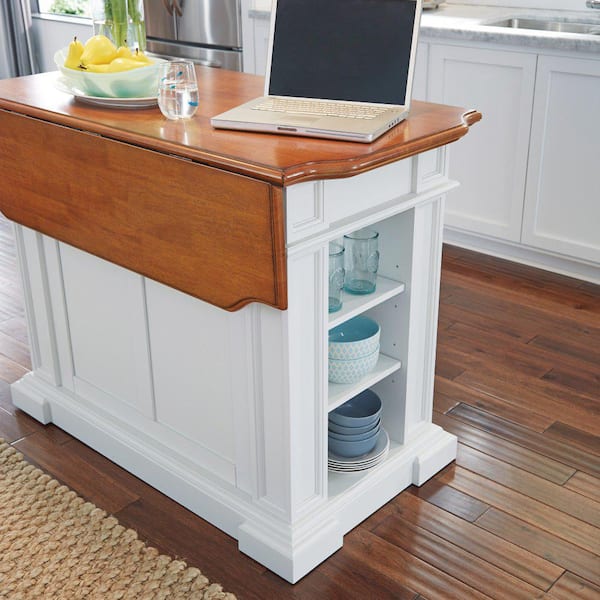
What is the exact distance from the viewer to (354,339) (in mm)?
2123

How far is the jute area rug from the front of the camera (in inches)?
73.3

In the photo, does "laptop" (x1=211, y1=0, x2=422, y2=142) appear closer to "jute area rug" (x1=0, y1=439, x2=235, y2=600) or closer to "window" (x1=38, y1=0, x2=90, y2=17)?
"jute area rug" (x1=0, y1=439, x2=235, y2=600)

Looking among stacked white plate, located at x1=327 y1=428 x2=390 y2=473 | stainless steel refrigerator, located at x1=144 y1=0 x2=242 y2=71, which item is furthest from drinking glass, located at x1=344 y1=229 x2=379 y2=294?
stainless steel refrigerator, located at x1=144 y1=0 x2=242 y2=71

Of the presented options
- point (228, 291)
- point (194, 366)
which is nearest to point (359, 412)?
point (194, 366)

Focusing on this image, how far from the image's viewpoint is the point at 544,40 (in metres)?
3.14

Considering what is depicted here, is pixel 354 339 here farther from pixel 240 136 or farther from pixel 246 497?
pixel 240 136

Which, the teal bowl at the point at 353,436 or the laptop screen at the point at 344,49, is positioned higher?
the laptop screen at the point at 344,49

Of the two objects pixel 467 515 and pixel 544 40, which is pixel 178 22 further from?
pixel 467 515

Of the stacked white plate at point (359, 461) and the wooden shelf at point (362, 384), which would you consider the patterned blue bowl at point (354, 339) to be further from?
the stacked white plate at point (359, 461)

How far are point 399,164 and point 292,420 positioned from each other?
0.61 meters

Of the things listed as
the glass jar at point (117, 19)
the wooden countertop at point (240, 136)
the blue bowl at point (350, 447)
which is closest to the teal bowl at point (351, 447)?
the blue bowl at point (350, 447)

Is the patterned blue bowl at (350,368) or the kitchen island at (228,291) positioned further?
the patterned blue bowl at (350,368)

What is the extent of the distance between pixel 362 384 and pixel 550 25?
250 centimetres

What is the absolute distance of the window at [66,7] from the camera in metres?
5.72
